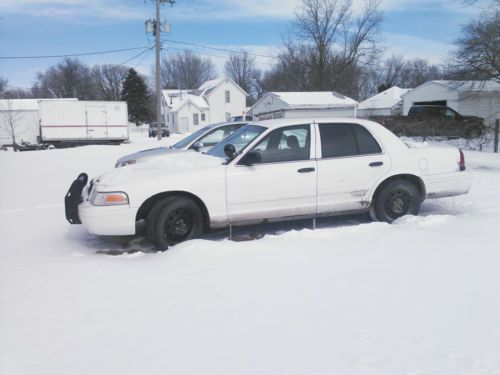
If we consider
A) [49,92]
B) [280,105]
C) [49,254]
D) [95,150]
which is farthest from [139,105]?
[49,254]

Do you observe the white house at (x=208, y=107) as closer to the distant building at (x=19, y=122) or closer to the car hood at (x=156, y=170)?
the distant building at (x=19, y=122)

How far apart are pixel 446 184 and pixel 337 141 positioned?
1770 millimetres

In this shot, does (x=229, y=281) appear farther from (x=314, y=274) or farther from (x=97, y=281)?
(x=97, y=281)

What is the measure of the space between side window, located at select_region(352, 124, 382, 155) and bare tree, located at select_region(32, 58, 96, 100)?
91.2 metres

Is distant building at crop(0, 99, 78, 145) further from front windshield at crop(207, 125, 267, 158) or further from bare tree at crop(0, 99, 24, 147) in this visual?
front windshield at crop(207, 125, 267, 158)

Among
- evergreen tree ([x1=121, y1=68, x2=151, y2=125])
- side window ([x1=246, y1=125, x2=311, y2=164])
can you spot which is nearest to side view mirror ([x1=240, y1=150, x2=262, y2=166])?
side window ([x1=246, y1=125, x2=311, y2=164])

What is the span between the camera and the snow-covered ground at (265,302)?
9.21 feet

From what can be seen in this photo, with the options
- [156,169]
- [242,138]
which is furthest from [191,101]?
[156,169]

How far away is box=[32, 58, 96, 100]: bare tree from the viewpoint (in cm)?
8856

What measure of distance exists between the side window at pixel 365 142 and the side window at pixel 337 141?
76 millimetres

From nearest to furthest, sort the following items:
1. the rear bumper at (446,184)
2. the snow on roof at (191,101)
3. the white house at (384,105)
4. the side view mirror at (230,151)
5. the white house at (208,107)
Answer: the side view mirror at (230,151) → the rear bumper at (446,184) → the white house at (384,105) → the snow on roof at (191,101) → the white house at (208,107)

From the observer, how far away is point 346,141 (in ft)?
20.0

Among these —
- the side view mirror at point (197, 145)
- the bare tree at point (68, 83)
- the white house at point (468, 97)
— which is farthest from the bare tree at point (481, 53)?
the bare tree at point (68, 83)

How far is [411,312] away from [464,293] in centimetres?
64
